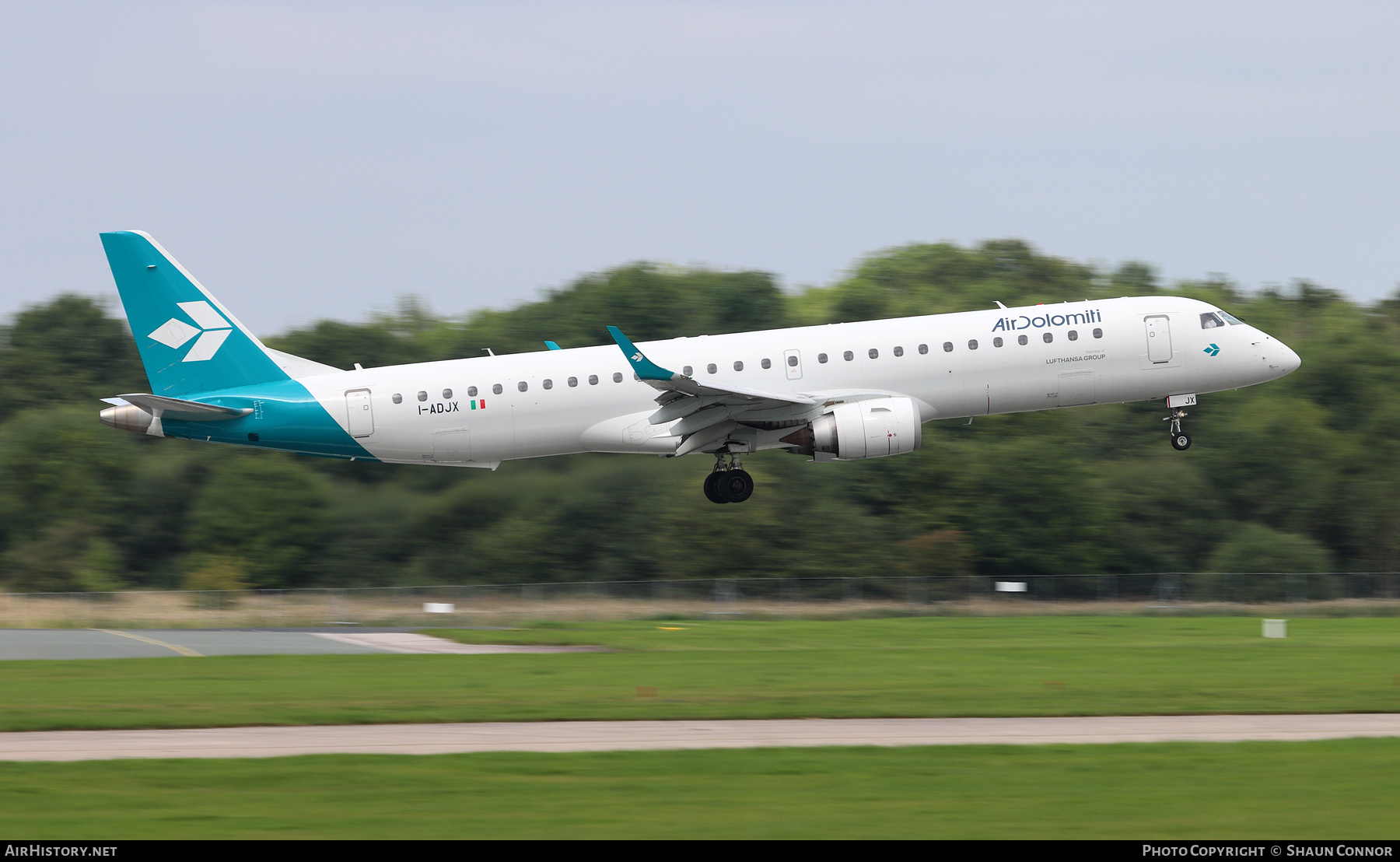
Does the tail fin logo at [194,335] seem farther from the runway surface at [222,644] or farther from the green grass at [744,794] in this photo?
the green grass at [744,794]

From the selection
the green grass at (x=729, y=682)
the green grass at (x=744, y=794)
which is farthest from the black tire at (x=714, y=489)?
the green grass at (x=744, y=794)

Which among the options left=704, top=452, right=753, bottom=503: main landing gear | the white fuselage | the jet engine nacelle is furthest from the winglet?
left=704, top=452, right=753, bottom=503: main landing gear

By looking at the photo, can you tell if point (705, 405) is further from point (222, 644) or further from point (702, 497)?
point (702, 497)

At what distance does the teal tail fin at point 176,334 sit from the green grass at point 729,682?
7134mm

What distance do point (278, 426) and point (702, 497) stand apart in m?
22.8

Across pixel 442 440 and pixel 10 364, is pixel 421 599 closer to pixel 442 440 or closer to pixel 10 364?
pixel 442 440

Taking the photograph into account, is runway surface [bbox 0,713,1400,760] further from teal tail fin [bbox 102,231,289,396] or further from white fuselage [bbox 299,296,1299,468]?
teal tail fin [bbox 102,231,289,396]

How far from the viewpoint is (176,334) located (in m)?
35.6

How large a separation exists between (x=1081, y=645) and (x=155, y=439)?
47.1 meters

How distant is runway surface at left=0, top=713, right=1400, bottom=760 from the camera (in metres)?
19.6

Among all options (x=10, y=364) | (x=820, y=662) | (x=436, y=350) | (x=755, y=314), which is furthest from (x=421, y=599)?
(x=10, y=364)

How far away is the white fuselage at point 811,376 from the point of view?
1332 inches

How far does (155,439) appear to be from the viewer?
68.2 m

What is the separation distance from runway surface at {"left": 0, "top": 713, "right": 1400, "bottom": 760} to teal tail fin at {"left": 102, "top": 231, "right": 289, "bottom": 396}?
15308mm
